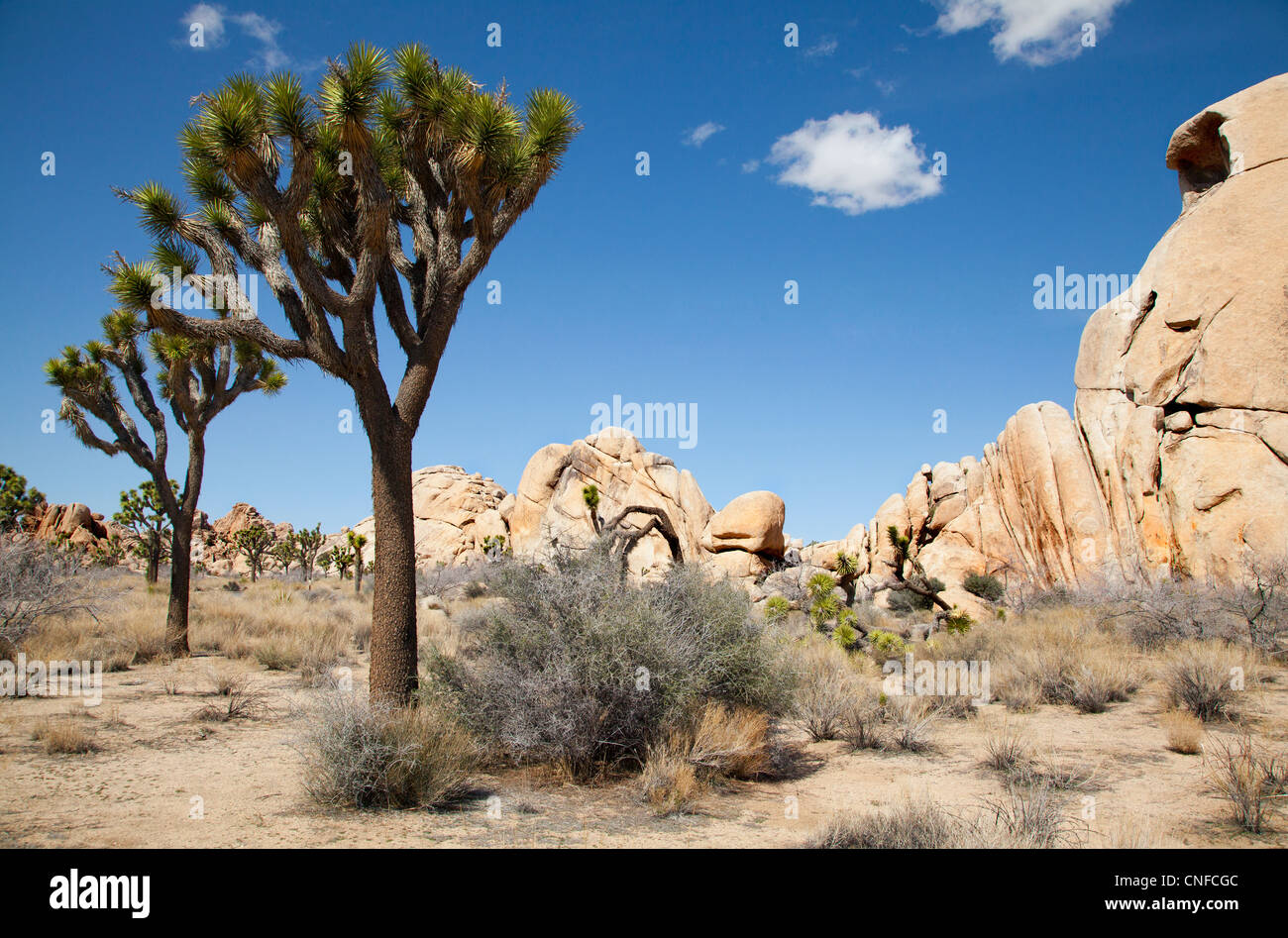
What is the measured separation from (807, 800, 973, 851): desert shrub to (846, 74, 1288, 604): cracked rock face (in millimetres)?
15577

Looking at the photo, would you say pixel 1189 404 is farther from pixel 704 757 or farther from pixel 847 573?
pixel 704 757

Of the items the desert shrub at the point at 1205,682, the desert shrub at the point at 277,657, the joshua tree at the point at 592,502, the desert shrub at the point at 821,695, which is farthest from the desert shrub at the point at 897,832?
the desert shrub at the point at 277,657

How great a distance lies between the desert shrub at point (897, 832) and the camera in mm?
4418

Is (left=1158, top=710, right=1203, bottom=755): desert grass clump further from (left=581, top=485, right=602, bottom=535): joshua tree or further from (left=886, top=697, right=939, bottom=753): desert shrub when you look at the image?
(left=581, top=485, right=602, bottom=535): joshua tree

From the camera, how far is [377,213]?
6961 mm

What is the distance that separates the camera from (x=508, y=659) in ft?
23.1

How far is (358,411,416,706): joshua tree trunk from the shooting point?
714 centimetres

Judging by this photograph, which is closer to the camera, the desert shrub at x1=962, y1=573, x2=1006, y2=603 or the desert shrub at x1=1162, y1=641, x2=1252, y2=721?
the desert shrub at x1=1162, y1=641, x2=1252, y2=721

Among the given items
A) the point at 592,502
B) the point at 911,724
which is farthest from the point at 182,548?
the point at 911,724

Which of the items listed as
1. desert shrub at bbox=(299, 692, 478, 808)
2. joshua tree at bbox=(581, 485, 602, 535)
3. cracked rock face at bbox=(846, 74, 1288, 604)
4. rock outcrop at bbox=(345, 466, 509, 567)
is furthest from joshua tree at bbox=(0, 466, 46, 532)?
cracked rock face at bbox=(846, 74, 1288, 604)

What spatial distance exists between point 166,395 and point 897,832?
1475 centimetres

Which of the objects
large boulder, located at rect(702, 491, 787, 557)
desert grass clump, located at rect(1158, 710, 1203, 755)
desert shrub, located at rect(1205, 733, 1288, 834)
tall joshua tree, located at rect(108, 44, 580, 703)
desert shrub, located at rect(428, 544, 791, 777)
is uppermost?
tall joshua tree, located at rect(108, 44, 580, 703)
